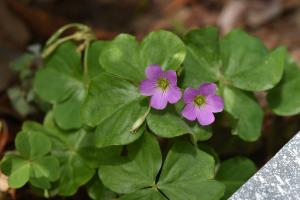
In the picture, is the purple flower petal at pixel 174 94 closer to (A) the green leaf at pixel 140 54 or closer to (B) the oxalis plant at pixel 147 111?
(B) the oxalis plant at pixel 147 111

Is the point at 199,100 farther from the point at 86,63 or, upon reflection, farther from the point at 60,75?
the point at 60,75

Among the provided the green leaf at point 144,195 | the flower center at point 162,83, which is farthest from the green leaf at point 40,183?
the flower center at point 162,83

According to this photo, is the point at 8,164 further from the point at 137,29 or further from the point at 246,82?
the point at 137,29

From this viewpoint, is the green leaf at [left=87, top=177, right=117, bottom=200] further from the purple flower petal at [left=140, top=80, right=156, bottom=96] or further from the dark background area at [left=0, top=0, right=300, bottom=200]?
the dark background area at [left=0, top=0, right=300, bottom=200]

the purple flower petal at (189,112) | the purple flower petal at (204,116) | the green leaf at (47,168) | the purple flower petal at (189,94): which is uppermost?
the purple flower petal at (189,94)

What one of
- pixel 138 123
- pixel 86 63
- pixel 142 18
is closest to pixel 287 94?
pixel 138 123

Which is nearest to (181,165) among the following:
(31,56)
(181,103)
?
(181,103)

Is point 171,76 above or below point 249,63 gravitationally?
above
